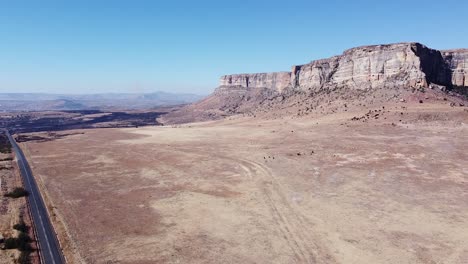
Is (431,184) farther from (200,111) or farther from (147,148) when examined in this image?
(200,111)

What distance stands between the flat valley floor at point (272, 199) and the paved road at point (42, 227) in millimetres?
980

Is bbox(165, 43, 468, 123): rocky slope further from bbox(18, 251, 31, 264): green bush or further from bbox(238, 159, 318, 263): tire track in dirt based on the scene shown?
bbox(18, 251, 31, 264): green bush

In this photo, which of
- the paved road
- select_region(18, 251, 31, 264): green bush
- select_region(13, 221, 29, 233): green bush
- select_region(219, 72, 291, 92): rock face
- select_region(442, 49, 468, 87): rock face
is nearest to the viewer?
select_region(18, 251, 31, 264): green bush

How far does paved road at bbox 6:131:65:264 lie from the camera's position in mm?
21531

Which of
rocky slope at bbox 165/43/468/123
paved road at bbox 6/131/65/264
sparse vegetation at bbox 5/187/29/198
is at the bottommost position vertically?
paved road at bbox 6/131/65/264

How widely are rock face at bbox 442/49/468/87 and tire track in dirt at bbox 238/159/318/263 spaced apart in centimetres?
7658

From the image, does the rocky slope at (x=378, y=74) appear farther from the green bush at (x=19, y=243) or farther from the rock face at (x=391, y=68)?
the green bush at (x=19, y=243)

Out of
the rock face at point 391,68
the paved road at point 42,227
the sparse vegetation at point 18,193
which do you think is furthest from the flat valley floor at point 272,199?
the rock face at point 391,68

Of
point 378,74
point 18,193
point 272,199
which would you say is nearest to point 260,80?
point 378,74

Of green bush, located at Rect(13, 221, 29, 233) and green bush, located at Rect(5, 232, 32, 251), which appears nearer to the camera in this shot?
green bush, located at Rect(5, 232, 32, 251)

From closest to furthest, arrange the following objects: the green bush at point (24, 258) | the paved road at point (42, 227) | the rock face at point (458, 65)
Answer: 1. the green bush at point (24, 258)
2. the paved road at point (42, 227)
3. the rock face at point (458, 65)

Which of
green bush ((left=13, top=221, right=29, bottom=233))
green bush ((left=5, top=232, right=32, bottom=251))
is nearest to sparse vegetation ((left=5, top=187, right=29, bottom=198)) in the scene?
green bush ((left=13, top=221, right=29, bottom=233))

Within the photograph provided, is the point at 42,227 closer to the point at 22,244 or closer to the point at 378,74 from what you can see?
the point at 22,244

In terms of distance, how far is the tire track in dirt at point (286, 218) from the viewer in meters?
21.4
